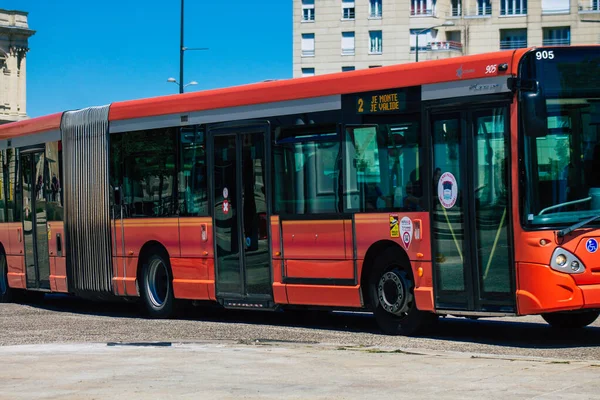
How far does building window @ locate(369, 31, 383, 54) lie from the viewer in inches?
3499

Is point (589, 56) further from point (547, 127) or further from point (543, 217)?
point (543, 217)

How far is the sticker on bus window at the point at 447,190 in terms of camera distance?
13625 millimetres

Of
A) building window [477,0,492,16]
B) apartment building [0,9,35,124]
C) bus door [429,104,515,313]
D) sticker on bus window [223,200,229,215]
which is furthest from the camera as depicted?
apartment building [0,9,35,124]

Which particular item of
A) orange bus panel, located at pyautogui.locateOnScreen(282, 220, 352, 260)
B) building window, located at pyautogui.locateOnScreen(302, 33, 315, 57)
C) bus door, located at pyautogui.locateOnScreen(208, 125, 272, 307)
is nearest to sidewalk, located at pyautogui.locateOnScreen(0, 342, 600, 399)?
orange bus panel, located at pyautogui.locateOnScreen(282, 220, 352, 260)

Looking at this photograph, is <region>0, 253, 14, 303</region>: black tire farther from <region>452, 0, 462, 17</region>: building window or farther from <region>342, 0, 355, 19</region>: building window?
<region>342, 0, 355, 19</region>: building window

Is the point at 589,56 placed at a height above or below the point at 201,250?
above

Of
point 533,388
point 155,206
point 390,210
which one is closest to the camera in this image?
point 533,388

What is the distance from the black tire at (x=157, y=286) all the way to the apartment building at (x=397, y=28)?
226 ft

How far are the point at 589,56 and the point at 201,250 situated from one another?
6549 mm

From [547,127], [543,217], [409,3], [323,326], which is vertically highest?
[409,3]

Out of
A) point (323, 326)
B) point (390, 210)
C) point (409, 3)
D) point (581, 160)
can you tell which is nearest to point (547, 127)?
point (581, 160)

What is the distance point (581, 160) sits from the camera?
1284cm

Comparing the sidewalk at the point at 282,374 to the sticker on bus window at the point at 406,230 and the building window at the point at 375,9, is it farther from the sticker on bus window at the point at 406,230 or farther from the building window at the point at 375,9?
the building window at the point at 375,9

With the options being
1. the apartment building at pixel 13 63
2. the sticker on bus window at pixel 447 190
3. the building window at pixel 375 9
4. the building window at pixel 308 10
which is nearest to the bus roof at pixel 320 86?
the sticker on bus window at pixel 447 190
